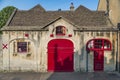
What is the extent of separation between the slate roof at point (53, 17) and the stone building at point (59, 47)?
1222mm

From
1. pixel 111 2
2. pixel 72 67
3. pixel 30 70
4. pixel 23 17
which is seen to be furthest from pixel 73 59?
pixel 111 2

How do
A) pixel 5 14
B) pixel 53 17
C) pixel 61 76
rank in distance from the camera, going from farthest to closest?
pixel 5 14, pixel 53 17, pixel 61 76

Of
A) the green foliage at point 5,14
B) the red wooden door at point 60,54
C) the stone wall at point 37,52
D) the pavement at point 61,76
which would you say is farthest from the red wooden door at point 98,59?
the green foliage at point 5,14

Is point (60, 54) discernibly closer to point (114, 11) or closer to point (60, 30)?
point (60, 30)

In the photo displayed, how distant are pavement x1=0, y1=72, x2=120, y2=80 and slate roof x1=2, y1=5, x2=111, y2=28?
15.6ft

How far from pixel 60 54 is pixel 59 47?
676 mm

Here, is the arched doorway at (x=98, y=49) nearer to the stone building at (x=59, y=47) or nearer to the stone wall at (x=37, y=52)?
the stone building at (x=59, y=47)

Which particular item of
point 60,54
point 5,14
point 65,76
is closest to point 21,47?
point 60,54

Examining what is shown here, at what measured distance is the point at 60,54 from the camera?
22125mm

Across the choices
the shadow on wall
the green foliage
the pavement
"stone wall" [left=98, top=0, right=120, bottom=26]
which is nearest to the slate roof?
"stone wall" [left=98, top=0, right=120, bottom=26]

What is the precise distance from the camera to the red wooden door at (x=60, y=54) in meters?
Answer: 22.1

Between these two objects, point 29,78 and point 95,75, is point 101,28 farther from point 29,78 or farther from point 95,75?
point 29,78

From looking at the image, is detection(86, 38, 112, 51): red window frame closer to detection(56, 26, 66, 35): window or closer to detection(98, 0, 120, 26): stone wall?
detection(56, 26, 66, 35): window

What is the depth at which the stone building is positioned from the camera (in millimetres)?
21938
